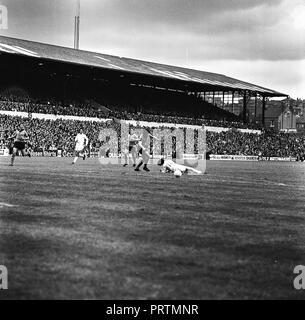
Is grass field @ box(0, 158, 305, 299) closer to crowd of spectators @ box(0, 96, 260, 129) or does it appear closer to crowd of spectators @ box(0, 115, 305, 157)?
crowd of spectators @ box(0, 115, 305, 157)

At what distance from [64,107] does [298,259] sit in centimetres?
5130

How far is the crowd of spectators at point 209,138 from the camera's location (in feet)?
158

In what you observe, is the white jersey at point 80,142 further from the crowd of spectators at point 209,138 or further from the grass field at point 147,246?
the crowd of spectators at point 209,138

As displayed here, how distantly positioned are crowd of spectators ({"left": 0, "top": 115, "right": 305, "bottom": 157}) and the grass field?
115ft

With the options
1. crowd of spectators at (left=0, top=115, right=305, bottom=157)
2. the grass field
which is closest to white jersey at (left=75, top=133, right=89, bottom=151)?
the grass field

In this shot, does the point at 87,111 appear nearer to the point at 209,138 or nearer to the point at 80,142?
the point at 209,138

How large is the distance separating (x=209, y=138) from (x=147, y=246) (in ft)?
192

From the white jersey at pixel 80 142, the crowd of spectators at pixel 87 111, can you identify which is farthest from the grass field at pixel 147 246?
the crowd of spectators at pixel 87 111

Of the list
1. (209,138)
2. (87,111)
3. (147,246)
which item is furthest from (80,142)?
(209,138)

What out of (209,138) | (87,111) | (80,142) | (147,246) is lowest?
(147,246)

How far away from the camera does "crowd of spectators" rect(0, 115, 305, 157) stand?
1901 inches

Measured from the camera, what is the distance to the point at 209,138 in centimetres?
6531

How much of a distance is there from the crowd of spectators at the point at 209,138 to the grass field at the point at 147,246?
3491 centimetres
